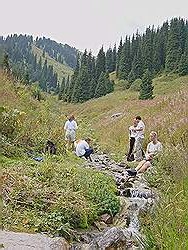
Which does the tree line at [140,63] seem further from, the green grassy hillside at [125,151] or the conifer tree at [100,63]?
the green grassy hillside at [125,151]

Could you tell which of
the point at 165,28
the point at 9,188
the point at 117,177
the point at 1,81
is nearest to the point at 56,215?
the point at 9,188

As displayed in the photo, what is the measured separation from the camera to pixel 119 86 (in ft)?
278

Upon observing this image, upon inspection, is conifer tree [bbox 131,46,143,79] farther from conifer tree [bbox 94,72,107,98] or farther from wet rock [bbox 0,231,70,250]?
wet rock [bbox 0,231,70,250]

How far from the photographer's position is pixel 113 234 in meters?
6.77

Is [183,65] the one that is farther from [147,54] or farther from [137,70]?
[147,54]

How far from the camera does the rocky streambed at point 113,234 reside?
19.5 feet

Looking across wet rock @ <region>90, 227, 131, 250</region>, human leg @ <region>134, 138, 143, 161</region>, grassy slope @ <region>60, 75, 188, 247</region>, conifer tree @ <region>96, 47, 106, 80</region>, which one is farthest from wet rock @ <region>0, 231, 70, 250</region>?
conifer tree @ <region>96, 47, 106, 80</region>

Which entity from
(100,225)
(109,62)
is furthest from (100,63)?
(100,225)

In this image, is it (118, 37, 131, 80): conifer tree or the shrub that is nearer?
the shrub

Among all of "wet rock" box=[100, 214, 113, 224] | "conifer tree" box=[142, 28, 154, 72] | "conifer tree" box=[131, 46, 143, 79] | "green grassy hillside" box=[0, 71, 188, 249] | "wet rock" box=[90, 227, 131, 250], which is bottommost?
"wet rock" box=[100, 214, 113, 224]

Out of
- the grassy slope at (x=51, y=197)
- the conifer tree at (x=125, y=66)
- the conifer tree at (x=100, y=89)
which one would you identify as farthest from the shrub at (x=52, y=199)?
the conifer tree at (x=125, y=66)

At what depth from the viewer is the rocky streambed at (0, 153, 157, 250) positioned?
19.5ft

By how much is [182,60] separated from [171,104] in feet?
165

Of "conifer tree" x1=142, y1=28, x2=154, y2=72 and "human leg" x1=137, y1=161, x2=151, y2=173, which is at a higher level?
"conifer tree" x1=142, y1=28, x2=154, y2=72
